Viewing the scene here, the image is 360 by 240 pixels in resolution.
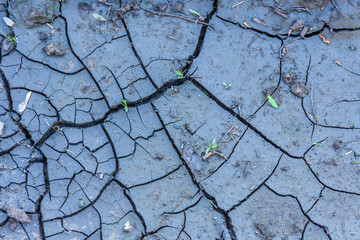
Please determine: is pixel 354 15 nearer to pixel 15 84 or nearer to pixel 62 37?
pixel 62 37

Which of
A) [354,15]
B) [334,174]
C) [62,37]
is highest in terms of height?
[354,15]

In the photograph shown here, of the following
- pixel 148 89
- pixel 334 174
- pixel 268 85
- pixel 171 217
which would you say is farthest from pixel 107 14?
pixel 334 174

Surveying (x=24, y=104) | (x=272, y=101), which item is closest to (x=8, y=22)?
(x=24, y=104)

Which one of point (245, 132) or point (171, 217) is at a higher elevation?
point (245, 132)

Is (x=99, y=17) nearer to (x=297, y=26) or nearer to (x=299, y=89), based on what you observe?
(x=297, y=26)

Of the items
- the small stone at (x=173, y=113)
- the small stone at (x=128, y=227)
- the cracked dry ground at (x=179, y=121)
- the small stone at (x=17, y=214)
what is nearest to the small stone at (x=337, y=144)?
the cracked dry ground at (x=179, y=121)
